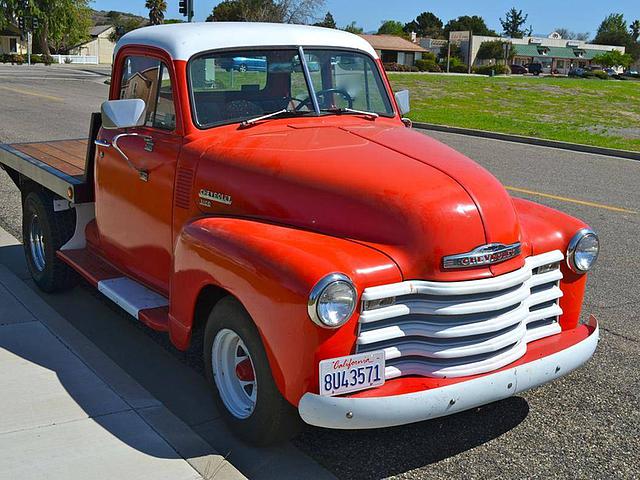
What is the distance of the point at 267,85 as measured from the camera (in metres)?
4.75

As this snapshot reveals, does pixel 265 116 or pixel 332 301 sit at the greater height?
pixel 265 116

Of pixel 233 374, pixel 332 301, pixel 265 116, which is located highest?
pixel 265 116

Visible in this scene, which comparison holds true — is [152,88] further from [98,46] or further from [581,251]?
[98,46]

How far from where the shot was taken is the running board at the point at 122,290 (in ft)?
14.6

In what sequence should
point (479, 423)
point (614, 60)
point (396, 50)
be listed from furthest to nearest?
point (614, 60), point (396, 50), point (479, 423)

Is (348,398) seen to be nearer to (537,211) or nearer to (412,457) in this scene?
(412,457)

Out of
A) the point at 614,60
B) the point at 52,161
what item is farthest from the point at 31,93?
the point at 614,60

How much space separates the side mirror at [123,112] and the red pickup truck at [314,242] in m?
0.01

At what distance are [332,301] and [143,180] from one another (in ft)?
6.61

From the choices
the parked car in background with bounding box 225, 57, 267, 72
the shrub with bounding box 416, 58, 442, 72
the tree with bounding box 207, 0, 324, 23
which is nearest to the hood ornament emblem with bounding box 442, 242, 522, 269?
the parked car in background with bounding box 225, 57, 267, 72

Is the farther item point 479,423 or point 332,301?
point 479,423

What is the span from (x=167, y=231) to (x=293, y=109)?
1055 mm

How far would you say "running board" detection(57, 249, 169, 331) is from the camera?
445 cm

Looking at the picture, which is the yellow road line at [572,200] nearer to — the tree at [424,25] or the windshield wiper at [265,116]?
the windshield wiper at [265,116]
